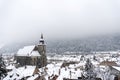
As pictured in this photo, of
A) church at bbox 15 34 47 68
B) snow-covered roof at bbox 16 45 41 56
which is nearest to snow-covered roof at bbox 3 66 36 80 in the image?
church at bbox 15 34 47 68

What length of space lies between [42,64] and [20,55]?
20.2 metres

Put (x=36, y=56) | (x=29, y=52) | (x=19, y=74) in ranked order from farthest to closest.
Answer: (x=29, y=52) → (x=36, y=56) → (x=19, y=74)

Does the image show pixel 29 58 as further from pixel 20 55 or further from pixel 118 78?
pixel 118 78

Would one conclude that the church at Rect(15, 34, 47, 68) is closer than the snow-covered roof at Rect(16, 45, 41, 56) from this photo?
Yes

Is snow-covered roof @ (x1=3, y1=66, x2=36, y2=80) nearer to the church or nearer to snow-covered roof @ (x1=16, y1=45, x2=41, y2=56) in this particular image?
the church

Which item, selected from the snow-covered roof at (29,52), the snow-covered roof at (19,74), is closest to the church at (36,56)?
the snow-covered roof at (29,52)

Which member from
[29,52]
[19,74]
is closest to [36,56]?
[29,52]

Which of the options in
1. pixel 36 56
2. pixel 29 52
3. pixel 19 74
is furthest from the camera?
pixel 29 52

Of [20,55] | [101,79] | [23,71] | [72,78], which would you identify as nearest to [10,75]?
[23,71]

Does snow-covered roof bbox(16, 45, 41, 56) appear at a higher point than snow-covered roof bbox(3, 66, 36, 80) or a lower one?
higher

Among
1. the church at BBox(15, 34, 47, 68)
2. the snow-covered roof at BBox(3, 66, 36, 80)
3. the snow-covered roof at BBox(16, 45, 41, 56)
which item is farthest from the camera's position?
the snow-covered roof at BBox(16, 45, 41, 56)

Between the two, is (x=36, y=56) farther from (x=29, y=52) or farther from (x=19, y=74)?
(x=19, y=74)

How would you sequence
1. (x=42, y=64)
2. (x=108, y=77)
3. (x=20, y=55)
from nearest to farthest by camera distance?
(x=108, y=77) → (x=42, y=64) → (x=20, y=55)

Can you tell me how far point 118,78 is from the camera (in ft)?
236
